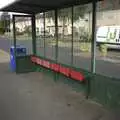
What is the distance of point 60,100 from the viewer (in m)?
6.58

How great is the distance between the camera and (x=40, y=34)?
10.3m

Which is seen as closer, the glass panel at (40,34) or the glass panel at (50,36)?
the glass panel at (50,36)

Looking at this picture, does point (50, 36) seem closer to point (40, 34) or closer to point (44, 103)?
point (40, 34)

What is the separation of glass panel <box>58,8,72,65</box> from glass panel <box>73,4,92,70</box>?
0.28 metres

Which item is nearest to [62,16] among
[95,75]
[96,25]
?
[96,25]

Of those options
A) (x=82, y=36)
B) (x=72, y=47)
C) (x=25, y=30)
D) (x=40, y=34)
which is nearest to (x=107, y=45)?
(x=82, y=36)

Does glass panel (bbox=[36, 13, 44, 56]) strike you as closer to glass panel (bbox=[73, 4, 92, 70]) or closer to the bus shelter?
the bus shelter

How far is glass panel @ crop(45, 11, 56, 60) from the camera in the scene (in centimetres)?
903

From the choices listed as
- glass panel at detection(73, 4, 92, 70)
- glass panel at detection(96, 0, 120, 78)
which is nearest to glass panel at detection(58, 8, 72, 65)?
glass panel at detection(73, 4, 92, 70)

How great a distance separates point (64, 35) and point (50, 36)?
1.16 metres

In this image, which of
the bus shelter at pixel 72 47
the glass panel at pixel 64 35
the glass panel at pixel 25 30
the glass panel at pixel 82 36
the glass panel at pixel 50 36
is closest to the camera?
the bus shelter at pixel 72 47

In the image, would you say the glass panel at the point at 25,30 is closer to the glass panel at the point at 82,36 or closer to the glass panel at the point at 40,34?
the glass panel at the point at 40,34

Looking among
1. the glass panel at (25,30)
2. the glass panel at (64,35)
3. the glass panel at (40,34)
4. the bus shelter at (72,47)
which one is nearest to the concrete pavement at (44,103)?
the bus shelter at (72,47)

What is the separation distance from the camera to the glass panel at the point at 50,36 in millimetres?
9031
